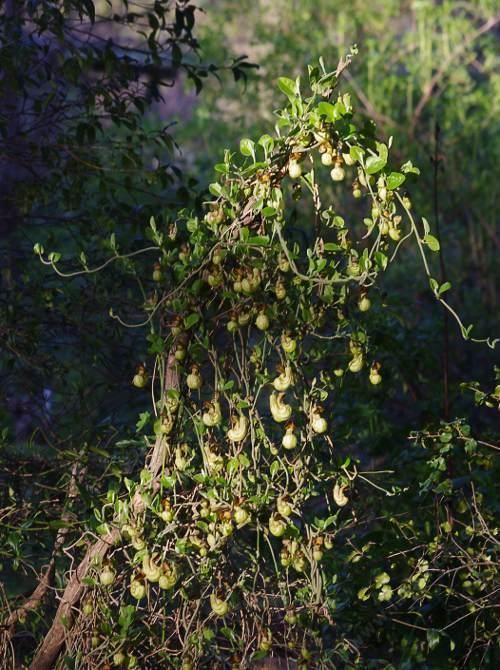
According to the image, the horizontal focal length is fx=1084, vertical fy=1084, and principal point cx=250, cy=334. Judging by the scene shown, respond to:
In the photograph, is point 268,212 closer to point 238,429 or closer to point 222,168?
point 222,168

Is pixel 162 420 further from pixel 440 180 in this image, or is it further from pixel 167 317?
pixel 440 180

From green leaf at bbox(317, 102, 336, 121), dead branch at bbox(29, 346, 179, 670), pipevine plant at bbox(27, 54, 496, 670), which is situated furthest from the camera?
dead branch at bbox(29, 346, 179, 670)

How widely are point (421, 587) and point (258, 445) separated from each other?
58cm

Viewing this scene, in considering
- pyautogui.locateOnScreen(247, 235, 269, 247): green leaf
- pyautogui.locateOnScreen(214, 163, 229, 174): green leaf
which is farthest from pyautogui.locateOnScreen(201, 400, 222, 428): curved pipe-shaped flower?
pyautogui.locateOnScreen(214, 163, 229, 174): green leaf

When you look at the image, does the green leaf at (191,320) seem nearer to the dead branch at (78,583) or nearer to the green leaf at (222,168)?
the dead branch at (78,583)

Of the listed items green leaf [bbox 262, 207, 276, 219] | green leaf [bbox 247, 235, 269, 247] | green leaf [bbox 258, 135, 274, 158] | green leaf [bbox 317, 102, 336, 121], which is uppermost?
green leaf [bbox 317, 102, 336, 121]

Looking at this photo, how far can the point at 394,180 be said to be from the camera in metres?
2.05

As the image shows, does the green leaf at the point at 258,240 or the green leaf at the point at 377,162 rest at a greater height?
the green leaf at the point at 377,162

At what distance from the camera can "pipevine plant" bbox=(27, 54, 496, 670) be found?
6.90ft

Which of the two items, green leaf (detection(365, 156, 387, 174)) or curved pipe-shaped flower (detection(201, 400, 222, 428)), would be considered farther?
curved pipe-shaped flower (detection(201, 400, 222, 428))

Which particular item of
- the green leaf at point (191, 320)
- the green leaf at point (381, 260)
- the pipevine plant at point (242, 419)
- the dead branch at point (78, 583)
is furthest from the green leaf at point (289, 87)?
the dead branch at point (78, 583)

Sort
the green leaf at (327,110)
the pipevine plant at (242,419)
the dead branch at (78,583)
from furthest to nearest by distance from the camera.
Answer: the dead branch at (78,583)
the pipevine plant at (242,419)
the green leaf at (327,110)

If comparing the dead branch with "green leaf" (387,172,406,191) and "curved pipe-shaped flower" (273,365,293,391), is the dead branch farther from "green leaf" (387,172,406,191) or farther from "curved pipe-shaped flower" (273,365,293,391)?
"green leaf" (387,172,406,191)

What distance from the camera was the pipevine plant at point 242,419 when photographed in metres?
2.10
